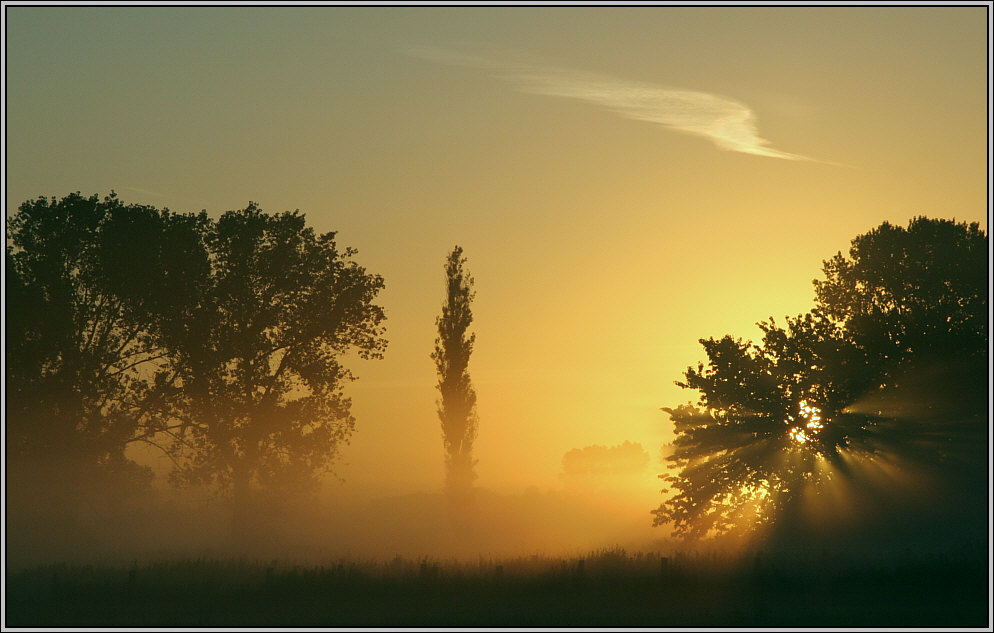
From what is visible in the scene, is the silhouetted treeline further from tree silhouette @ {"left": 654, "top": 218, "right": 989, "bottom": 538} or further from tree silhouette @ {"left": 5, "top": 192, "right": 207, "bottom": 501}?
tree silhouette @ {"left": 654, "top": 218, "right": 989, "bottom": 538}

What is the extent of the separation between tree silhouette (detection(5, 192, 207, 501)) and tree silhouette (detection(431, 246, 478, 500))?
15226 millimetres

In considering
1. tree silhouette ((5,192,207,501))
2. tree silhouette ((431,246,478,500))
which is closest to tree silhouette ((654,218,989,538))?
tree silhouette ((431,246,478,500))

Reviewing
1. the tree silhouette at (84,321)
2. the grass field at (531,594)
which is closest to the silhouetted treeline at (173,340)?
the tree silhouette at (84,321)

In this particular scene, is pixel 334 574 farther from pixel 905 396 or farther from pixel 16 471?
pixel 905 396

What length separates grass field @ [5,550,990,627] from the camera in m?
22.4

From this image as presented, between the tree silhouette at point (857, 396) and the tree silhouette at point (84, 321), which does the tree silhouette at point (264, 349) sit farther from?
the tree silhouette at point (857, 396)

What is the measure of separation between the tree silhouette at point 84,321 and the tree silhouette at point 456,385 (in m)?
15.2

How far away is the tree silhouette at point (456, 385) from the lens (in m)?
51.3

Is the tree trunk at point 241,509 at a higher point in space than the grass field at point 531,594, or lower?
higher

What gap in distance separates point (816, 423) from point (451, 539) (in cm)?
1975

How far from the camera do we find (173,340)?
41.6m

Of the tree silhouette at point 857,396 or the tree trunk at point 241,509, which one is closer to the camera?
the tree trunk at point 241,509

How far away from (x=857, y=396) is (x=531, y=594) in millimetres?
27546

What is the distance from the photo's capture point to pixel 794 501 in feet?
149
